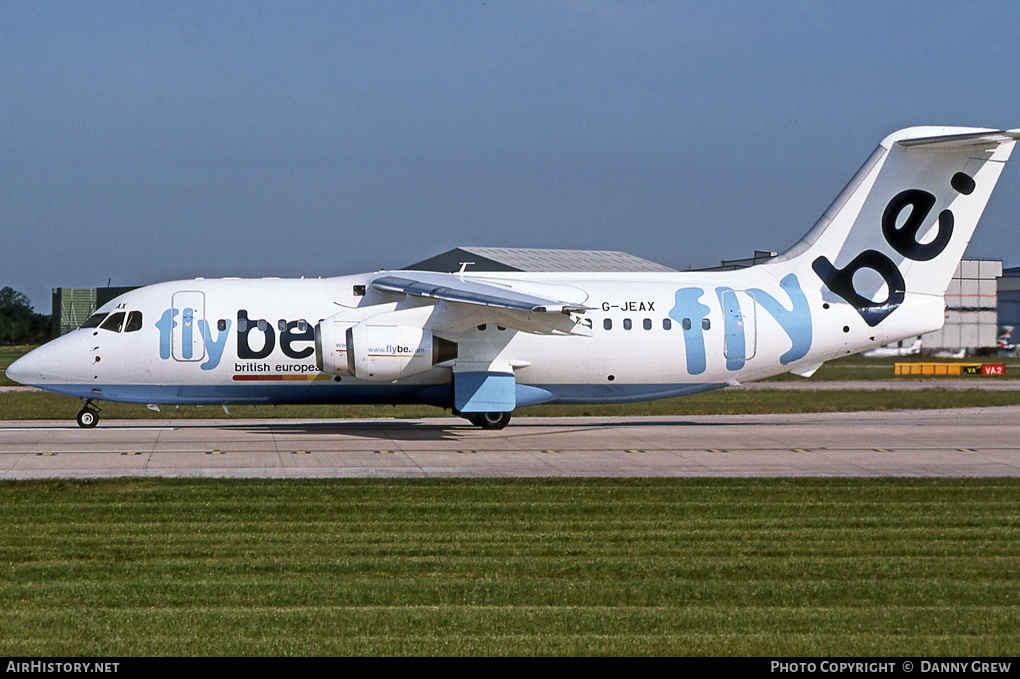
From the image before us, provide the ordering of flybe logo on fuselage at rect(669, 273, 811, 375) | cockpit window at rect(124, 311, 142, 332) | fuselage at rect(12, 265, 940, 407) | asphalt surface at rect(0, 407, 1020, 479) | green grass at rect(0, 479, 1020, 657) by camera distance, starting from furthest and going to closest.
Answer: flybe logo on fuselage at rect(669, 273, 811, 375) → cockpit window at rect(124, 311, 142, 332) → fuselage at rect(12, 265, 940, 407) → asphalt surface at rect(0, 407, 1020, 479) → green grass at rect(0, 479, 1020, 657)

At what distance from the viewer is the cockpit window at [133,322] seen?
82.9 ft

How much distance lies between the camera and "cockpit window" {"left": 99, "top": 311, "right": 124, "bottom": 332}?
2538 centimetres

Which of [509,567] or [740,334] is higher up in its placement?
[740,334]

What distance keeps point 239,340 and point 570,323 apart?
7395 mm

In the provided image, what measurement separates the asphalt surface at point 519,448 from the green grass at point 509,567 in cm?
186

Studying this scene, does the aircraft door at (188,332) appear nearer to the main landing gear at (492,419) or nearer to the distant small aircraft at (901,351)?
the main landing gear at (492,419)

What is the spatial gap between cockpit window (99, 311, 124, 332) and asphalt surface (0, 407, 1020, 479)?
7.85 ft

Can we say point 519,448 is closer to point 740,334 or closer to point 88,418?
point 740,334

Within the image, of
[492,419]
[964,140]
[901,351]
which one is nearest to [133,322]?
[492,419]

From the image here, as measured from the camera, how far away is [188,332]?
25109 mm

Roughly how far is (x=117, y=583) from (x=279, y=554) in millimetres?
1888

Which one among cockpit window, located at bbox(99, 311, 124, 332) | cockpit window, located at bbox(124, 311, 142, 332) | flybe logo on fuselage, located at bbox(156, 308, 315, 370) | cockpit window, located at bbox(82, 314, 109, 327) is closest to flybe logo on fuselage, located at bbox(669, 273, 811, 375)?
flybe logo on fuselage, located at bbox(156, 308, 315, 370)

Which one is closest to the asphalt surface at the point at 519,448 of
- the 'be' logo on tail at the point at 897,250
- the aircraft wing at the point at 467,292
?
the aircraft wing at the point at 467,292

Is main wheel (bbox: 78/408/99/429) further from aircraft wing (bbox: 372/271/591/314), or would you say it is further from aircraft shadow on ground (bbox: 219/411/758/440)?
aircraft wing (bbox: 372/271/591/314)
